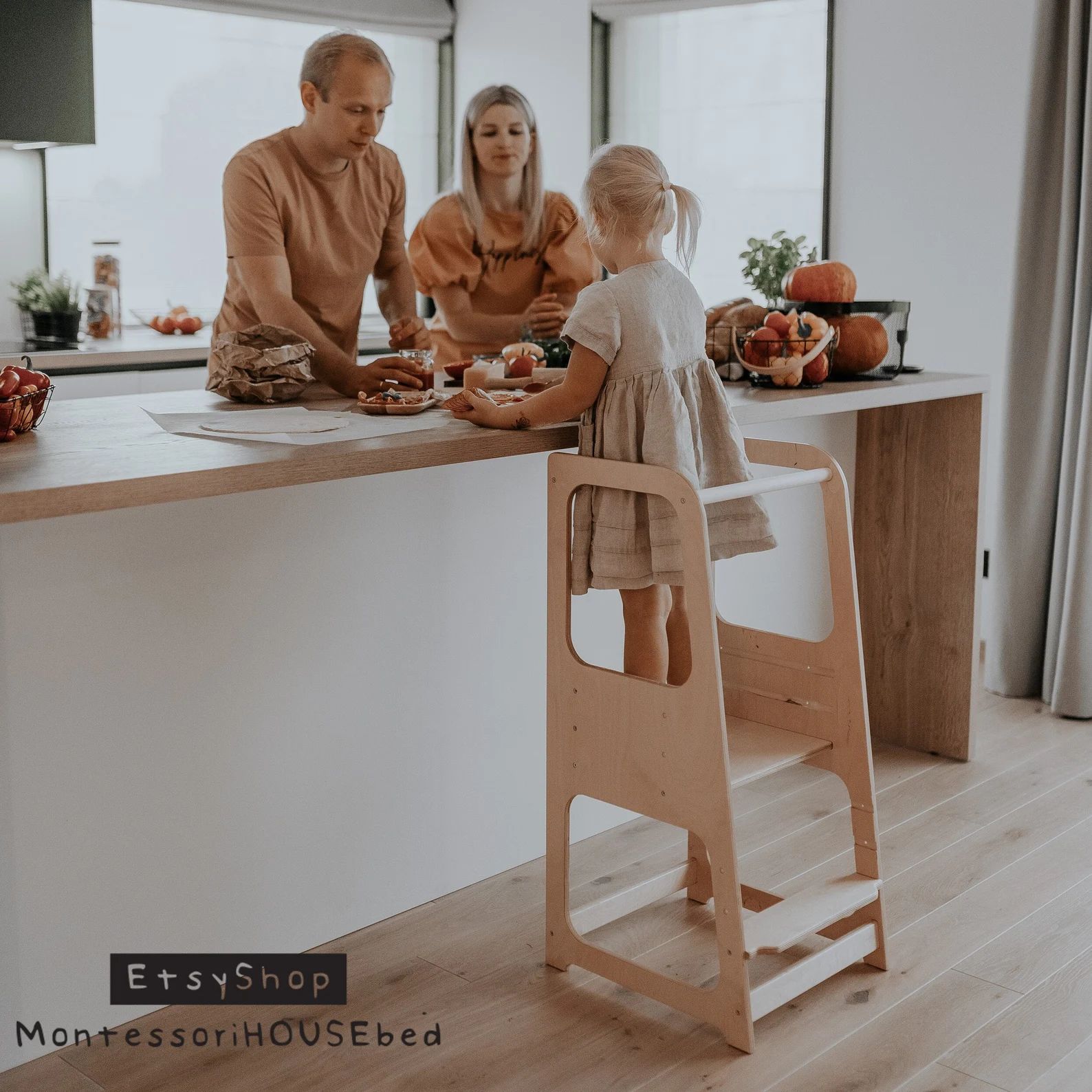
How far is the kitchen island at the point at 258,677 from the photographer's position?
178cm

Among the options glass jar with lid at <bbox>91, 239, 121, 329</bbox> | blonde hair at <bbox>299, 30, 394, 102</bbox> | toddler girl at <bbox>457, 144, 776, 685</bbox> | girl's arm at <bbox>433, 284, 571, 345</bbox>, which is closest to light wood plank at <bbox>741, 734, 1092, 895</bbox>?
toddler girl at <bbox>457, 144, 776, 685</bbox>

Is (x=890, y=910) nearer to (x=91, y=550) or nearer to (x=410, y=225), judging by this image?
(x=91, y=550)

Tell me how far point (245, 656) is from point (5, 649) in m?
0.38

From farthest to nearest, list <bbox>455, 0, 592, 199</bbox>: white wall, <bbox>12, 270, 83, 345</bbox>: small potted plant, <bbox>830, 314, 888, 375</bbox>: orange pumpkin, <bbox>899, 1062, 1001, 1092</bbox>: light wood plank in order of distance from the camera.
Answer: <bbox>455, 0, 592, 199</bbox>: white wall
<bbox>12, 270, 83, 345</bbox>: small potted plant
<bbox>830, 314, 888, 375</bbox>: orange pumpkin
<bbox>899, 1062, 1001, 1092</bbox>: light wood plank

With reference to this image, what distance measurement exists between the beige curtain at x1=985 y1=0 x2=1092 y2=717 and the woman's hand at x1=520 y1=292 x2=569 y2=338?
49.9 inches

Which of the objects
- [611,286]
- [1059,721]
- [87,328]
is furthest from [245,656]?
[87,328]

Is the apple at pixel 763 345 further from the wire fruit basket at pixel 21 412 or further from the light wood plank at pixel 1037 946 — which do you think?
the wire fruit basket at pixel 21 412

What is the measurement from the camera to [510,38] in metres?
5.03

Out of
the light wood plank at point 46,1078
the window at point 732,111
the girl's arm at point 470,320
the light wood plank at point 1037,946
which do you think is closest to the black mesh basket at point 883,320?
the girl's arm at point 470,320

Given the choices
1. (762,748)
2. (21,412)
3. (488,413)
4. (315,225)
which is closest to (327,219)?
(315,225)

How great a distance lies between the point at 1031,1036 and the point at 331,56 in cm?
192

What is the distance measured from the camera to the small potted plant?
13.3 feet

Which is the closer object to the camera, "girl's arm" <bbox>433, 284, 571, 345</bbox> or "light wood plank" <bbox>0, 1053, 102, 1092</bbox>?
"light wood plank" <bbox>0, 1053, 102, 1092</bbox>

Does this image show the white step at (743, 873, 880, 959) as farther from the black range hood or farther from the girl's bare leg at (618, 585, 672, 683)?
the black range hood
